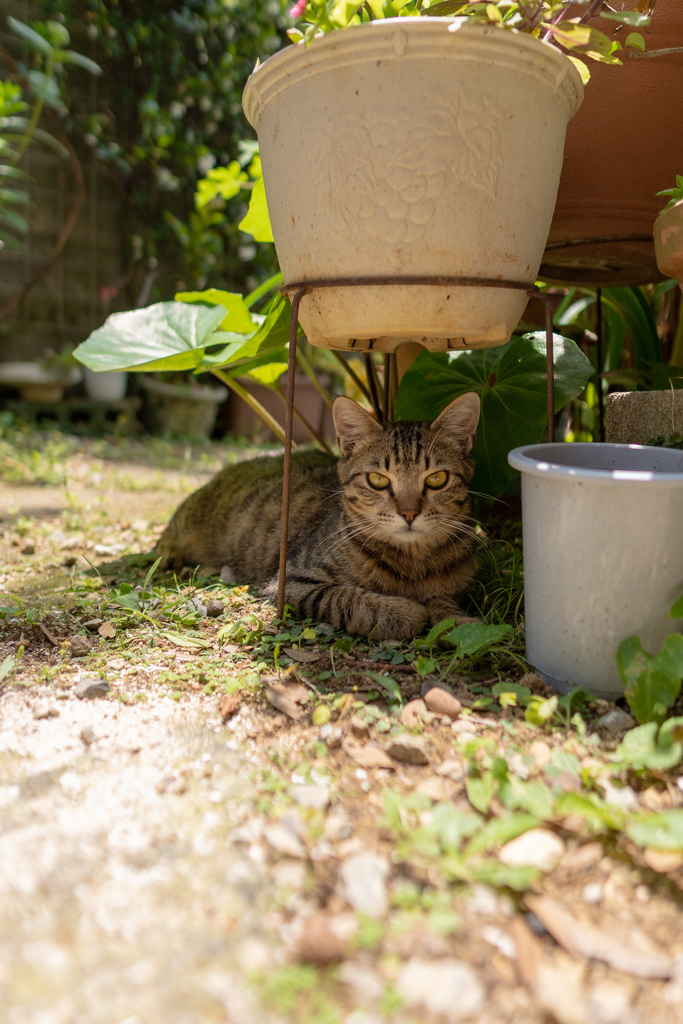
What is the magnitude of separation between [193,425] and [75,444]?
1.47m

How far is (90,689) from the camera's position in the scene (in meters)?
1.55

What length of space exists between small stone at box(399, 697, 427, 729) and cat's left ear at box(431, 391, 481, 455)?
0.89 meters

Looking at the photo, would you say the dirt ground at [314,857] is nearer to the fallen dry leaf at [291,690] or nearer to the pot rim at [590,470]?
the fallen dry leaf at [291,690]

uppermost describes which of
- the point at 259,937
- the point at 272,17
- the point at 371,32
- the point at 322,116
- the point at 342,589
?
the point at 272,17

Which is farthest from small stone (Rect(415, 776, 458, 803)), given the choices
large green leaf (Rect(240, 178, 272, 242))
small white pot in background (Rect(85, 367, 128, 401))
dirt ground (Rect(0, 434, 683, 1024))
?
small white pot in background (Rect(85, 367, 128, 401))

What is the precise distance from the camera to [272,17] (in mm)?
6844

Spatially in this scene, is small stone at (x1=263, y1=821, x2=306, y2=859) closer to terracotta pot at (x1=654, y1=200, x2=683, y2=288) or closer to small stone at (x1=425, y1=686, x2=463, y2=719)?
small stone at (x1=425, y1=686, x2=463, y2=719)

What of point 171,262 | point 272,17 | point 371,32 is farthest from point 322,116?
point 272,17

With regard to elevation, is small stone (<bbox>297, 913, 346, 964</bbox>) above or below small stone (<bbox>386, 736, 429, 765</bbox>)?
below

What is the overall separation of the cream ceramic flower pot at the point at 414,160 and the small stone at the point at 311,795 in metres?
1.08

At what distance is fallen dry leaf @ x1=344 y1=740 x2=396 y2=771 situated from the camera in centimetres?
127

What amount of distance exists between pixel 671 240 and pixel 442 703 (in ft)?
4.07

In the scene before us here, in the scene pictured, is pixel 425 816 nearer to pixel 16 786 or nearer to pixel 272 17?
pixel 16 786

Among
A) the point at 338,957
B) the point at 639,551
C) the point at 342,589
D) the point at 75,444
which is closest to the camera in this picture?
the point at 338,957
